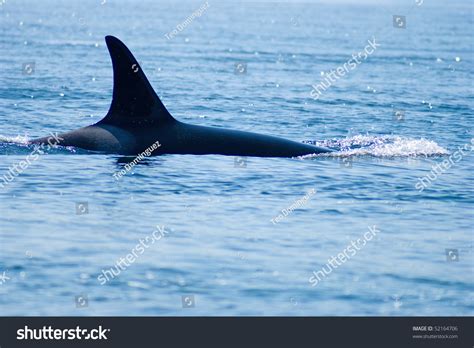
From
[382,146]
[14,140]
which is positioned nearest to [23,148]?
[14,140]

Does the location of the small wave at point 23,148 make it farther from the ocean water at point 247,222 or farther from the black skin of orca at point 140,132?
the black skin of orca at point 140,132

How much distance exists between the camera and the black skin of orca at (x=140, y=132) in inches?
802

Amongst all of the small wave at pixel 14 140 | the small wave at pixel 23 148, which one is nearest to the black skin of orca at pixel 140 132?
the small wave at pixel 23 148

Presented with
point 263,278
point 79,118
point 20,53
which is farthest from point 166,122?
point 20,53

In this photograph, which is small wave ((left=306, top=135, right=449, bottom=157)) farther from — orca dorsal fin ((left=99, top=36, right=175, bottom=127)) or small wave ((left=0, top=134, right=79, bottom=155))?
→ small wave ((left=0, top=134, right=79, bottom=155))

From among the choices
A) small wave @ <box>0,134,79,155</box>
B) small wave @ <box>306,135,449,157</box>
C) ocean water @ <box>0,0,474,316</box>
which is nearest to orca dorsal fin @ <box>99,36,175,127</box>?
ocean water @ <box>0,0,474,316</box>

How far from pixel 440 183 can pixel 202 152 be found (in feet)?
15.6

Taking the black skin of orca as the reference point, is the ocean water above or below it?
below

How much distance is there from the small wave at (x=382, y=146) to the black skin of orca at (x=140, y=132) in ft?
7.42

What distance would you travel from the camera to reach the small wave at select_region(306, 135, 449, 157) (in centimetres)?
2359

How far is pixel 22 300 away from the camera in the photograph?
12352 mm

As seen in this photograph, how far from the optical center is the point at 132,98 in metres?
20.6
